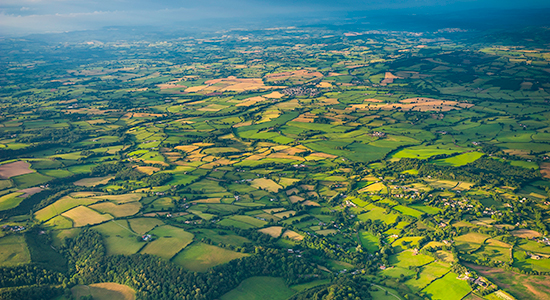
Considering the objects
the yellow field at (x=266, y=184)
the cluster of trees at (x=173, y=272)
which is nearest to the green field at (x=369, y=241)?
the cluster of trees at (x=173, y=272)

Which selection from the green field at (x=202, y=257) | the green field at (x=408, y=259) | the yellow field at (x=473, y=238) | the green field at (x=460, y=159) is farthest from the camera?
the green field at (x=460, y=159)

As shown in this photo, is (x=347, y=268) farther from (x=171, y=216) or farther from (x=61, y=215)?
(x=61, y=215)

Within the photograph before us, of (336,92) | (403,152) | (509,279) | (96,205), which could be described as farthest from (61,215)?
(336,92)

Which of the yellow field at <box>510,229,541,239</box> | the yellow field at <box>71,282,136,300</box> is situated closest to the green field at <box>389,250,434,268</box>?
the yellow field at <box>510,229,541,239</box>

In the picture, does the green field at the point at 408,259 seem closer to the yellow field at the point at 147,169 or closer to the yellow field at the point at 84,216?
the yellow field at the point at 84,216

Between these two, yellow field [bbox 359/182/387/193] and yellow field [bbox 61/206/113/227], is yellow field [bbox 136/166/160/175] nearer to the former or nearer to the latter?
yellow field [bbox 61/206/113/227]

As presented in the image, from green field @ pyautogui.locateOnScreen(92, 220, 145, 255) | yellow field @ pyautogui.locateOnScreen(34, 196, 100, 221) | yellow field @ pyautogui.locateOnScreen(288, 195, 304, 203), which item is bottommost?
yellow field @ pyautogui.locateOnScreen(288, 195, 304, 203)
